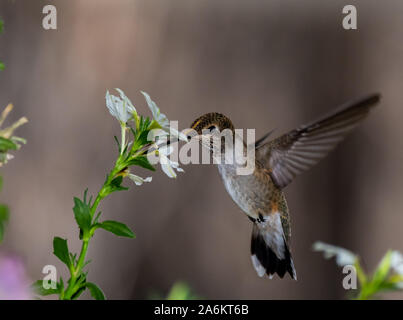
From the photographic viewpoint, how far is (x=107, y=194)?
2.83ft

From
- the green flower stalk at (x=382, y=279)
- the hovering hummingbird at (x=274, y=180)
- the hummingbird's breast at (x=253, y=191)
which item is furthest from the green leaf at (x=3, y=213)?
the hummingbird's breast at (x=253, y=191)

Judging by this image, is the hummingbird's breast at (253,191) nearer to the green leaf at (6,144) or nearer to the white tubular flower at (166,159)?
the white tubular flower at (166,159)

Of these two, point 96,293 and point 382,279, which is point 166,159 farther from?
point 382,279

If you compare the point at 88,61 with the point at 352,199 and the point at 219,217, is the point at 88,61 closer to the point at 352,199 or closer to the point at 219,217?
the point at 219,217

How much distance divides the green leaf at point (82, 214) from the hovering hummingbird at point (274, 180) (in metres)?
0.49

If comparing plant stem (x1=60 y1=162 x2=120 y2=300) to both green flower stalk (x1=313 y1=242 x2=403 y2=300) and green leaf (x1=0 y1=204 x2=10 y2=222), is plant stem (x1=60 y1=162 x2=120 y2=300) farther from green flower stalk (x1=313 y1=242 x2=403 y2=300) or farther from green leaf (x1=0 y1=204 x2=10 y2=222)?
green flower stalk (x1=313 y1=242 x2=403 y2=300)

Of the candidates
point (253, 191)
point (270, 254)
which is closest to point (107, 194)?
point (253, 191)

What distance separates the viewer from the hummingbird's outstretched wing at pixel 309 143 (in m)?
1.18

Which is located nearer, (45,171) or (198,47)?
(45,171)

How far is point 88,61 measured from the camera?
3.60 m

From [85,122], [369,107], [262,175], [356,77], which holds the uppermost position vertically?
[356,77]

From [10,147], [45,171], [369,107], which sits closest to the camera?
[10,147]
